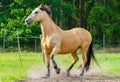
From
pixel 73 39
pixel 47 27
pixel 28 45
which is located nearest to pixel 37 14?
pixel 47 27

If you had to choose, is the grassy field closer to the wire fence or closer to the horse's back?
the horse's back

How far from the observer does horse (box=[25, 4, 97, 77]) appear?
1397 cm

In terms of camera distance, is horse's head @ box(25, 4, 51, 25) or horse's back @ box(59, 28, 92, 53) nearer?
horse's head @ box(25, 4, 51, 25)

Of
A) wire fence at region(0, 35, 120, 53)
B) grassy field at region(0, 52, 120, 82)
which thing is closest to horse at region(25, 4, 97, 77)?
grassy field at region(0, 52, 120, 82)

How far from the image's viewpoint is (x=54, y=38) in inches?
552

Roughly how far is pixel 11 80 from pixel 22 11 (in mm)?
34336

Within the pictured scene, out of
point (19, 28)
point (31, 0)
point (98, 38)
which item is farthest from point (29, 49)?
point (98, 38)

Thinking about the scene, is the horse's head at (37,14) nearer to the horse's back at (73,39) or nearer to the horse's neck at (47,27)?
the horse's neck at (47,27)

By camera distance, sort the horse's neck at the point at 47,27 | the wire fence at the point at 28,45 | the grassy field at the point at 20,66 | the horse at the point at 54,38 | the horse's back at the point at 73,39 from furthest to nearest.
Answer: the wire fence at the point at 28,45 → the horse's back at the point at 73,39 → the horse's neck at the point at 47,27 → the grassy field at the point at 20,66 → the horse at the point at 54,38

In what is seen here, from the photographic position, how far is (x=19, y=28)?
4588 centimetres

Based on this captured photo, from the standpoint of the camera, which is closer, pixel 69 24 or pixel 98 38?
pixel 98 38

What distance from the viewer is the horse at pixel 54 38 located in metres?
14.0

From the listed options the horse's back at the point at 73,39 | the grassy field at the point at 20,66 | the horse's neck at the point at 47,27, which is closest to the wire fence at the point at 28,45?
the grassy field at the point at 20,66

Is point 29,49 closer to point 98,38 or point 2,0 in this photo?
point 2,0
